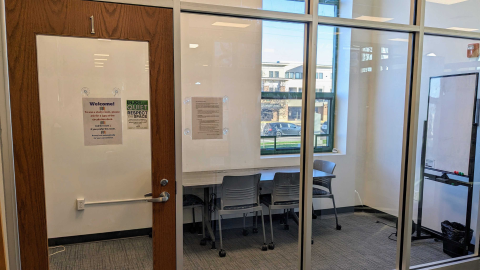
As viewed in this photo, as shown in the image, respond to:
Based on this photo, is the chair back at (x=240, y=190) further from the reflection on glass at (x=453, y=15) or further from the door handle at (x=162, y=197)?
the reflection on glass at (x=453, y=15)

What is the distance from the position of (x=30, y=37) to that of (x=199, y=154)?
1256mm

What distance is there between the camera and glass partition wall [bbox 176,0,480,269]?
226 centimetres

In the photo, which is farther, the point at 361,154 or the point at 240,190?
the point at 361,154

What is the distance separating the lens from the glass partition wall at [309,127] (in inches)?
89.0

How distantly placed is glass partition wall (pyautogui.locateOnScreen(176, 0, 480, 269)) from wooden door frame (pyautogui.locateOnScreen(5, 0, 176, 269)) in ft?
0.53

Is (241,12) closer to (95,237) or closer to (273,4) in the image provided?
(273,4)

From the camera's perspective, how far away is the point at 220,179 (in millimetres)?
2453

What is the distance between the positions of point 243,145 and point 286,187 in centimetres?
55

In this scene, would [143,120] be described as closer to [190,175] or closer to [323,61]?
[190,175]

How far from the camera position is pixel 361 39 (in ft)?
8.66

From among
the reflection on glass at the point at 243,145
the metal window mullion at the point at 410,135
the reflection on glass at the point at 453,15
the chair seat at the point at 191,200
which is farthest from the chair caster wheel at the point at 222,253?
the reflection on glass at the point at 453,15

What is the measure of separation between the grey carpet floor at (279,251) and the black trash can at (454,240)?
0.23 ft

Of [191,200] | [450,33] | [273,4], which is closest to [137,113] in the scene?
[191,200]

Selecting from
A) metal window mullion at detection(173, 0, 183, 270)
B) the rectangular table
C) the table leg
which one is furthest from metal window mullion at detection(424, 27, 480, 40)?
the table leg
